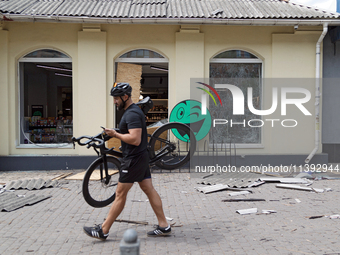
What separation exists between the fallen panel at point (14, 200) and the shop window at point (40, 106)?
11.6 feet

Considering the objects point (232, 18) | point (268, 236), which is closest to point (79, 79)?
point (232, 18)

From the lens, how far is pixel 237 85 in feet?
34.2

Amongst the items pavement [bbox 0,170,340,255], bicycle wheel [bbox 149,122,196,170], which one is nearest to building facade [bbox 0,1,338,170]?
pavement [bbox 0,170,340,255]

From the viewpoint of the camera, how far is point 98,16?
9219 mm

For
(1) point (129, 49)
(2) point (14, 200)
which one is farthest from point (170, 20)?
(2) point (14, 200)

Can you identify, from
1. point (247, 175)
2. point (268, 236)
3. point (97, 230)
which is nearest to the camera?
point (97, 230)

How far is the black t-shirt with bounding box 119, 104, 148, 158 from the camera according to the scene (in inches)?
160

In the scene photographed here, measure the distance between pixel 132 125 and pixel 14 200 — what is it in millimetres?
3621

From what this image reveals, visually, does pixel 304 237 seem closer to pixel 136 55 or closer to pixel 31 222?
pixel 31 222

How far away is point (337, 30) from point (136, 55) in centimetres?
585

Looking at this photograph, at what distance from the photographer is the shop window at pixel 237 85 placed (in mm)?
10258

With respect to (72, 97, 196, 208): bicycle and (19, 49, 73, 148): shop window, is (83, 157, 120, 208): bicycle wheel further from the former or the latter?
(19, 49, 73, 148): shop window

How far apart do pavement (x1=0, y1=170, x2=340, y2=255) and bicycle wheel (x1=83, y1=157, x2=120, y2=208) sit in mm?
423

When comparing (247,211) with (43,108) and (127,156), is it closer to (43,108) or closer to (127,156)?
(127,156)
